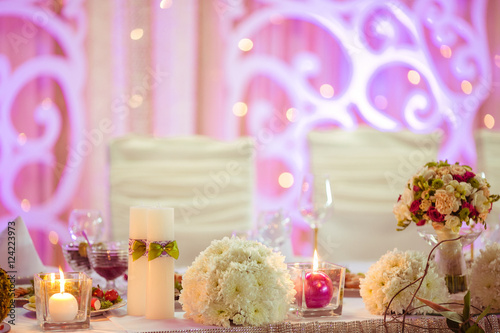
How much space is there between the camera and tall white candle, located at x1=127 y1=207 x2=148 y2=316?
1.15 metres

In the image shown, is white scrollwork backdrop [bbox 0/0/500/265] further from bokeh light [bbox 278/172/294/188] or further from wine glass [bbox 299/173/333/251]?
wine glass [bbox 299/173/333/251]

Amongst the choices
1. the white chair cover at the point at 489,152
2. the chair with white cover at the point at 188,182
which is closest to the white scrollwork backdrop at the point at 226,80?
the white chair cover at the point at 489,152

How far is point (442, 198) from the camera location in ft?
3.81

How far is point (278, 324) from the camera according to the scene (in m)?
1.05

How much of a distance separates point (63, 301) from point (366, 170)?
159 cm

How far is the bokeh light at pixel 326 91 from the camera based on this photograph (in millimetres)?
3271

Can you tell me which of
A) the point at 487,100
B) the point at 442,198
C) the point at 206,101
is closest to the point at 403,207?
the point at 442,198

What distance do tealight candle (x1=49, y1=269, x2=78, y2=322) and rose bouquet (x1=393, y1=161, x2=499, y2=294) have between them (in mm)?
622

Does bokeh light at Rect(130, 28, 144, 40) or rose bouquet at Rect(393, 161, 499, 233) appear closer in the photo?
rose bouquet at Rect(393, 161, 499, 233)

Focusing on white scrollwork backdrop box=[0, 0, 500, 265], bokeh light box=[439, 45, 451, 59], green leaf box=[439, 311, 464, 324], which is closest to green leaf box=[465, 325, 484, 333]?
green leaf box=[439, 311, 464, 324]

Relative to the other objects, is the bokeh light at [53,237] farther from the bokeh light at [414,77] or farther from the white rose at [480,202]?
the white rose at [480,202]

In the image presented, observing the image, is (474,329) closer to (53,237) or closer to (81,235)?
(81,235)

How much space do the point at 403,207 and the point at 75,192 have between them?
212cm

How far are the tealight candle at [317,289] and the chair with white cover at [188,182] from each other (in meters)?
1.07
